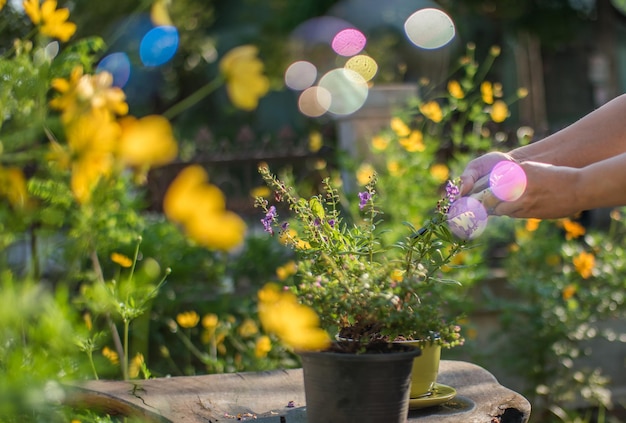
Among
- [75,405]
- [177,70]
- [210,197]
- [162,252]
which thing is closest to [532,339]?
[162,252]

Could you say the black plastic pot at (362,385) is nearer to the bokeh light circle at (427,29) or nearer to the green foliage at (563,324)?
the green foliage at (563,324)

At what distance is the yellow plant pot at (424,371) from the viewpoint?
1.60 metres

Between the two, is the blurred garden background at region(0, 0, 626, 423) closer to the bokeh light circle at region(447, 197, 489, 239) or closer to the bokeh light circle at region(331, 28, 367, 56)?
the bokeh light circle at region(447, 197, 489, 239)

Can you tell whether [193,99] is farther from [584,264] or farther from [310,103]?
[310,103]

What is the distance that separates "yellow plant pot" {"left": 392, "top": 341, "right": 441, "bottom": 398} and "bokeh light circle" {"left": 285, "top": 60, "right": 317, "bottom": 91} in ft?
44.2

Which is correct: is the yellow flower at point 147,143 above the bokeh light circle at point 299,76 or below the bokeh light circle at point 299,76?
below

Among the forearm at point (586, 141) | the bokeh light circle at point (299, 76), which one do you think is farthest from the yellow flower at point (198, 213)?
the bokeh light circle at point (299, 76)

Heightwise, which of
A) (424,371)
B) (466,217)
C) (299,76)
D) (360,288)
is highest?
(299,76)

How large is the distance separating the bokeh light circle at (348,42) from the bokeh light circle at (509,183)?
9.46 metres

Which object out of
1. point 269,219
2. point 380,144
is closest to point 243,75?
A: point 269,219

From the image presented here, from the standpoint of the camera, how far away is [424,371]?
1614mm

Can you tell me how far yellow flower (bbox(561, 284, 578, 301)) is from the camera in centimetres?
359

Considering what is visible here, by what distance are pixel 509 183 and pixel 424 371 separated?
42 cm

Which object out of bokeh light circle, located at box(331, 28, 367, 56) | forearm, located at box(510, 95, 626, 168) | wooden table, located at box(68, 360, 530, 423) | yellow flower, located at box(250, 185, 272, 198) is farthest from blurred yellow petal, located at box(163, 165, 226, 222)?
bokeh light circle, located at box(331, 28, 367, 56)
